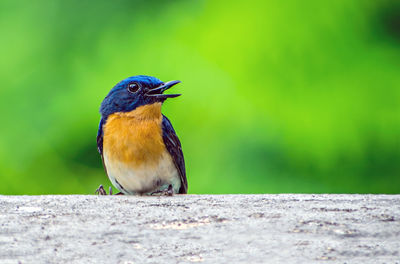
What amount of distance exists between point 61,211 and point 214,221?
0.73 m

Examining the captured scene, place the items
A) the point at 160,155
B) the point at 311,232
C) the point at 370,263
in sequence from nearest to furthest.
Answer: the point at 370,263
the point at 311,232
the point at 160,155

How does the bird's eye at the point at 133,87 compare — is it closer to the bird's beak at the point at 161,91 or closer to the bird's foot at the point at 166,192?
the bird's beak at the point at 161,91

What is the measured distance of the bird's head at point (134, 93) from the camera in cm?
438

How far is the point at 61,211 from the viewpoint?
3.18 metres

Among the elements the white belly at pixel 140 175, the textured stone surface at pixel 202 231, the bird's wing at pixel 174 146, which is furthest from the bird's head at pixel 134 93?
the textured stone surface at pixel 202 231

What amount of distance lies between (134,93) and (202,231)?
5.66 ft

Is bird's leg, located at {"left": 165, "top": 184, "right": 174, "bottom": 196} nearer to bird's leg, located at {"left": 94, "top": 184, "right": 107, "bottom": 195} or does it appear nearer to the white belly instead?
the white belly

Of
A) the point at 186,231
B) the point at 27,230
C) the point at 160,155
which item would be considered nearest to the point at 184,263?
the point at 186,231

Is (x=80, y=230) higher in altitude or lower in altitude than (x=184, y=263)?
higher

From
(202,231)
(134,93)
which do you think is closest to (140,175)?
(134,93)

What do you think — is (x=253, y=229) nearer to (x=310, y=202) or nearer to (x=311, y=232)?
(x=311, y=232)

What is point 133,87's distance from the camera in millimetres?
4418

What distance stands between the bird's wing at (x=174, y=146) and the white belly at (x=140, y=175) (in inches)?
1.3

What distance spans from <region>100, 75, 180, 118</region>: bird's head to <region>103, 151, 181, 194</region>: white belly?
0.33 m
